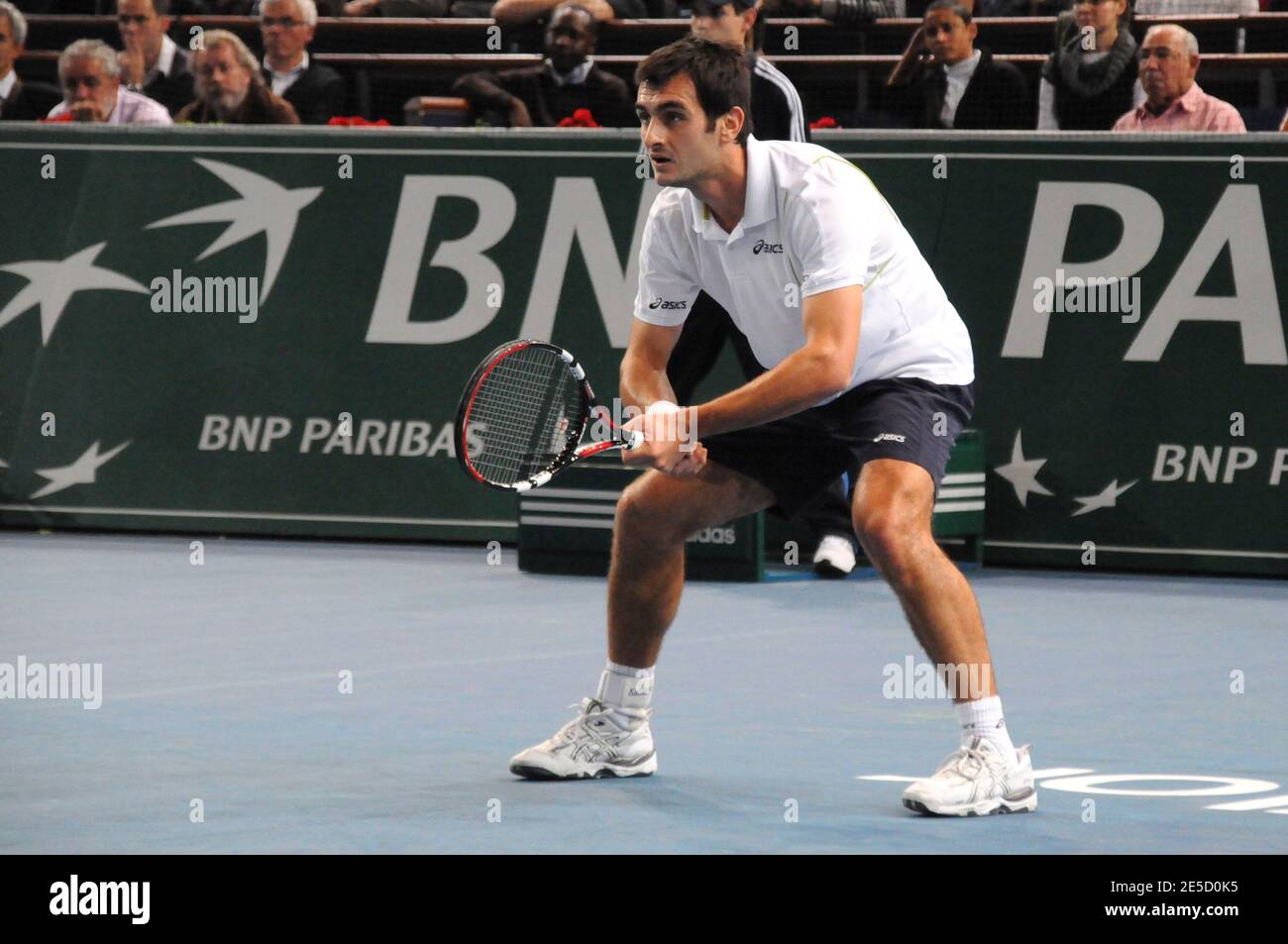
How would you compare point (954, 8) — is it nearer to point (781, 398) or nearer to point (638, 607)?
point (638, 607)

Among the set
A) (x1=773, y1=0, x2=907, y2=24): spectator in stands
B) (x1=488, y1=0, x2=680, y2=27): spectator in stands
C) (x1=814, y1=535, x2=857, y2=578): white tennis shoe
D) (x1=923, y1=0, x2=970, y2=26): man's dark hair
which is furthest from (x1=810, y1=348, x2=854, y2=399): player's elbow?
(x1=488, y1=0, x2=680, y2=27): spectator in stands

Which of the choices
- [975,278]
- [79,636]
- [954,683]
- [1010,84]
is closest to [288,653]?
[79,636]

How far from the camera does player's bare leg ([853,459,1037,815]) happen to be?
527 centimetres

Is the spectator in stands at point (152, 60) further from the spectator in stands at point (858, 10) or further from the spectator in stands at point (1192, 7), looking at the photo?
the spectator in stands at point (1192, 7)

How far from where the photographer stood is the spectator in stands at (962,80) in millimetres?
11406

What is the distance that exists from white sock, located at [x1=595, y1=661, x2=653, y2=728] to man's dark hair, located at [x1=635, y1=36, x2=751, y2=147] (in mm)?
1389

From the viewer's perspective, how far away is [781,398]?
5270 mm

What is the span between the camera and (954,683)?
534 cm

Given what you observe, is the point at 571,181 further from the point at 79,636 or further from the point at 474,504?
the point at 79,636

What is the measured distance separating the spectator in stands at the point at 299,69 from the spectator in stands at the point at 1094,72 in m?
4.10

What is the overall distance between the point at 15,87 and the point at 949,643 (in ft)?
33.2

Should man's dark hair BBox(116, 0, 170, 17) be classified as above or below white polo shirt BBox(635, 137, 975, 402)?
above
